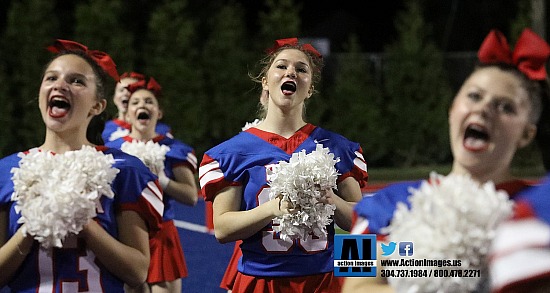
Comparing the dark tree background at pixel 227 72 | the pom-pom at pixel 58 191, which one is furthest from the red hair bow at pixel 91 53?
the dark tree background at pixel 227 72

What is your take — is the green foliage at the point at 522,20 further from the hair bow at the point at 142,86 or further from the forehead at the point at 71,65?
the forehead at the point at 71,65

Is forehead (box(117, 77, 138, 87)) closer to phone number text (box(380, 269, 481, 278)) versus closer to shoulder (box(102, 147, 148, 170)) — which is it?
shoulder (box(102, 147, 148, 170))

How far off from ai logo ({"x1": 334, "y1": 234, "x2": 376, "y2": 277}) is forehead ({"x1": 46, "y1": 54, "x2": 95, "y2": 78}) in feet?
3.67

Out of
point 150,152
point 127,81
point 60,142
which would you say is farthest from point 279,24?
point 60,142

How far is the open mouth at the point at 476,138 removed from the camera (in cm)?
218

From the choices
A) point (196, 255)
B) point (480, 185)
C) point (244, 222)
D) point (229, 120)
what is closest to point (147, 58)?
point (229, 120)

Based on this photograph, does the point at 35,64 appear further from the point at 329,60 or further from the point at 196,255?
the point at 196,255

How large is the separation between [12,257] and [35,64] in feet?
43.1

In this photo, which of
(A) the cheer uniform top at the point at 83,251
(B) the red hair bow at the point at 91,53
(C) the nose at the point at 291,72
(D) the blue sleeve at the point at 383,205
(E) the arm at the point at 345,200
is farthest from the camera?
(C) the nose at the point at 291,72

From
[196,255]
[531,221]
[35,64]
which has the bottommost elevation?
[196,255]

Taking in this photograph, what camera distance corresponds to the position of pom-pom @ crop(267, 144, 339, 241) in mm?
3285

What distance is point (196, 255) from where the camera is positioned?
8445 millimetres

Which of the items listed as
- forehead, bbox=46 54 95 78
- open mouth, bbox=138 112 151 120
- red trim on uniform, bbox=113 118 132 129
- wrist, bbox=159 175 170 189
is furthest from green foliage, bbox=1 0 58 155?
forehead, bbox=46 54 95 78

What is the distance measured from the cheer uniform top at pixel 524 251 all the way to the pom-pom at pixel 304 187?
1.41m
